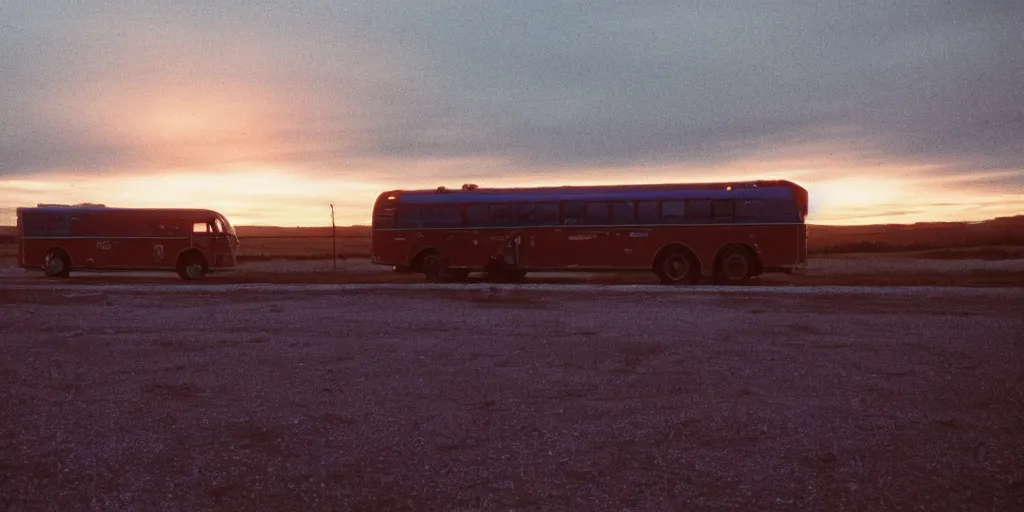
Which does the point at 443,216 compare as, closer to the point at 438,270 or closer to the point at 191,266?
the point at 438,270

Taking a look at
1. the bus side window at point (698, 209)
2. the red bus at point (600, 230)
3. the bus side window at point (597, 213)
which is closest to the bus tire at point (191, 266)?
the red bus at point (600, 230)

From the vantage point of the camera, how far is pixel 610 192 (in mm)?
26203

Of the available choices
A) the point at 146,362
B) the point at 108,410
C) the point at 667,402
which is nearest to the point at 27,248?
the point at 146,362

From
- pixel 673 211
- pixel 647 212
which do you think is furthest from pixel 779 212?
pixel 647 212

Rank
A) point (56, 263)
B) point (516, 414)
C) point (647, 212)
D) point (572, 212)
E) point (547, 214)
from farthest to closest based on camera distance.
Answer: point (56, 263) → point (547, 214) → point (572, 212) → point (647, 212) → point (516, 414)

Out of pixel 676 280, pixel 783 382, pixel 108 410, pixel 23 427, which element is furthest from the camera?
pixel 676 280

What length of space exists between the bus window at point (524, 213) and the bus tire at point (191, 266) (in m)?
11.3

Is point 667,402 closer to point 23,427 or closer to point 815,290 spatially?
point 23,427

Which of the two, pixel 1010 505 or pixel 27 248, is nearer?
pixel 1010 505

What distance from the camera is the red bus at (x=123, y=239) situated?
1194 inches

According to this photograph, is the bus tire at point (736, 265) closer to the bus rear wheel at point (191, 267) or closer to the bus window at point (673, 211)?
the bus window at point (673, 211)

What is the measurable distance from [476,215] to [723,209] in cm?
770

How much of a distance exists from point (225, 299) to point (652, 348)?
443 inches

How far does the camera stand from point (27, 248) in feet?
105
